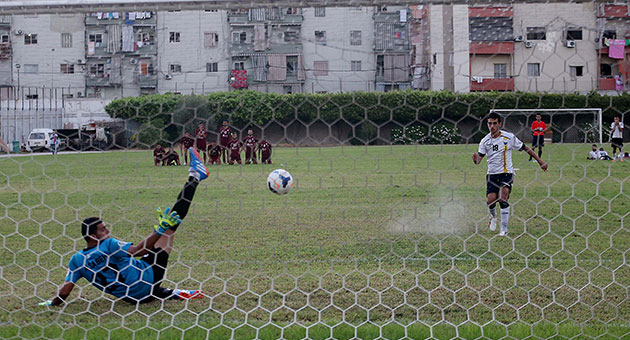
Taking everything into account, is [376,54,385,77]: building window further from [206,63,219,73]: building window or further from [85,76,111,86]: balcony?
[85,76,111,86]: balcony

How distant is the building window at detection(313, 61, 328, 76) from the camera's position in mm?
3940

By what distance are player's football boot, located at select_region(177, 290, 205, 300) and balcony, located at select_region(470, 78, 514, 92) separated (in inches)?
103

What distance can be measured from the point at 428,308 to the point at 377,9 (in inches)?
85.2

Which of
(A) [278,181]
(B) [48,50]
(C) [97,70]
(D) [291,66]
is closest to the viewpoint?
(B) [48,50]

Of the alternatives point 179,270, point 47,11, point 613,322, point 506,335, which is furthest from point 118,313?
point 613,322

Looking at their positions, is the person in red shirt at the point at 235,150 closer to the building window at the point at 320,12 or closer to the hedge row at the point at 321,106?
the hedge row at the point at 321,106

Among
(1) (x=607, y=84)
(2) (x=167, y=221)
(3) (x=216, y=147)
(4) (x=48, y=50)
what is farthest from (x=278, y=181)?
(1) (x=607, y=84)

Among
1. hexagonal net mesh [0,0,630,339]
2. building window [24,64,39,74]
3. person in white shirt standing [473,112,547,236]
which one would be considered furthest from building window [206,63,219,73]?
person in white shirt standing [473,112,547,236]

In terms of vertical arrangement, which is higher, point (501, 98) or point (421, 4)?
point (421, 4)

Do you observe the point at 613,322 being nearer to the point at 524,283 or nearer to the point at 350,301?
the point at 524,283

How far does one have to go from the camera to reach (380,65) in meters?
3.99

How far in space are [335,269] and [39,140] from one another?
2.72 metres

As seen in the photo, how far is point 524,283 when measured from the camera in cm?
522

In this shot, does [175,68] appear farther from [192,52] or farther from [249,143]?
[249,143]
